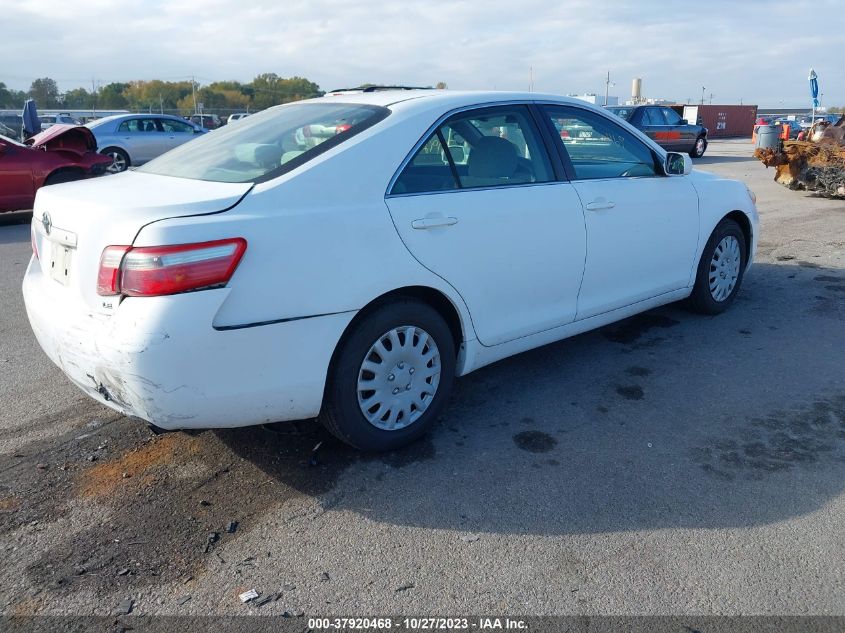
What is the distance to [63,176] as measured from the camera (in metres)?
11.0

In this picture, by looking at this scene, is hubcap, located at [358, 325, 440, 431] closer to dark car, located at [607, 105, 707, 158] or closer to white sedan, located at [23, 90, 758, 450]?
white sedan, located at [23, 90, 758, 450]

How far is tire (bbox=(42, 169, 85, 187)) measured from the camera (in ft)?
35.6

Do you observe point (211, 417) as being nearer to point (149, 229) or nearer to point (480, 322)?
point (149, 229)

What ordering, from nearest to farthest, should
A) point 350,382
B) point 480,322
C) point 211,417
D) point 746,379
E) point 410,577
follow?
point 410,577, point 211,417, point 350,382, point 480,322, point 746,379

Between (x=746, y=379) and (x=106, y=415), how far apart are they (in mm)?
3752

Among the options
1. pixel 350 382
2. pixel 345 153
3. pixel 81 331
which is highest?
pixel 345 153

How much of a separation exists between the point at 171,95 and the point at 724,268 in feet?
213

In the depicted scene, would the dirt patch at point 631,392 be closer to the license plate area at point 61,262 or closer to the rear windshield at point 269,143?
the rear windshield at point 269,143

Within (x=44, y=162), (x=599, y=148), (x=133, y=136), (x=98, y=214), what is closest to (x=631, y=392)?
(x=599, y=148)

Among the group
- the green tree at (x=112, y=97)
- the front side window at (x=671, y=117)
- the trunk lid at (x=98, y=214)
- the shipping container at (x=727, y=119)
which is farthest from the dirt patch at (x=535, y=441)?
the green tree at (x=112, y=97)

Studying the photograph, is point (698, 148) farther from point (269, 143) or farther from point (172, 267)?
point (172, 267)

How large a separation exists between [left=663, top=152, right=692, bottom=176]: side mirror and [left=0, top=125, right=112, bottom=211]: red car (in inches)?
363

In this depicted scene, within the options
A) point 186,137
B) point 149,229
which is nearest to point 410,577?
point 149,229

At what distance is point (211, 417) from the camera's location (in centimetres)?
290
